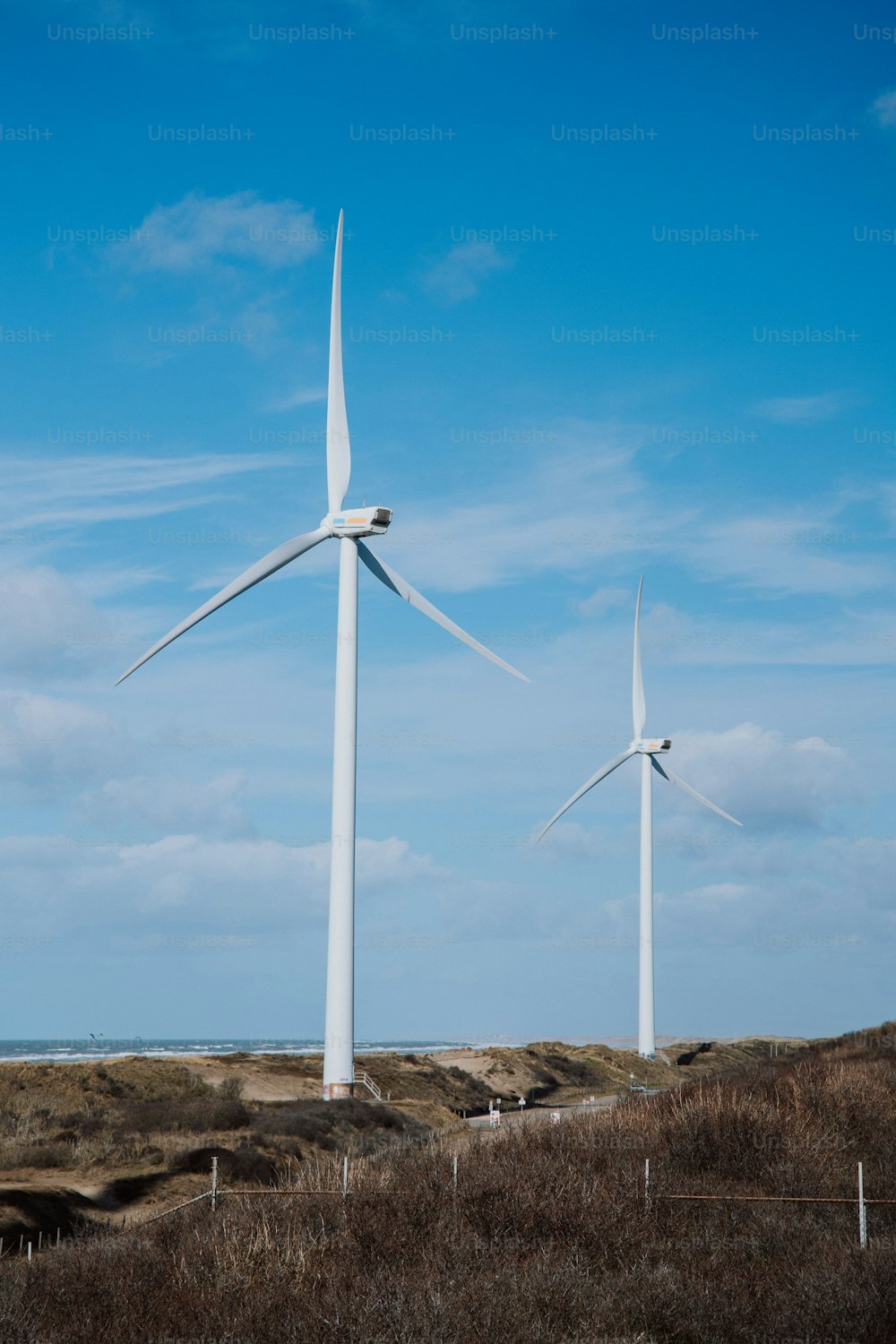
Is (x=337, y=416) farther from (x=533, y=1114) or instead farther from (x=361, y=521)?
(x=533, y=1114)

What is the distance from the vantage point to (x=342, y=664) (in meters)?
45.6

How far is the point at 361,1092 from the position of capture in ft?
177

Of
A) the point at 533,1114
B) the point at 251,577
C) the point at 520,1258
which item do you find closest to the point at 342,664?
the point at 251,577

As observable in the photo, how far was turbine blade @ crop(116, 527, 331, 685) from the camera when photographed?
42.2 meters

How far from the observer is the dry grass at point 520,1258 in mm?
16062

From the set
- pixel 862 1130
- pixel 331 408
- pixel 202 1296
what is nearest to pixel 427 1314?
pixel 202 1296

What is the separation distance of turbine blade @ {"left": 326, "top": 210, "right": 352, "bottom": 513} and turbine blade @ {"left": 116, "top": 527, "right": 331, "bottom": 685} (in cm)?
174

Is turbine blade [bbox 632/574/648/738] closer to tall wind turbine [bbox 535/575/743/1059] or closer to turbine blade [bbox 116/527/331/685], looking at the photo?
tall wind turbine [bbox 535/575/743/1059]

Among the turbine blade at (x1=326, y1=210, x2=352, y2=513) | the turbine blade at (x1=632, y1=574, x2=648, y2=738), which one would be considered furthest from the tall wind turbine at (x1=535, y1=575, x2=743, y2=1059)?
the turbine blade at (x1=326, y1=210, x2=352, y2=513)

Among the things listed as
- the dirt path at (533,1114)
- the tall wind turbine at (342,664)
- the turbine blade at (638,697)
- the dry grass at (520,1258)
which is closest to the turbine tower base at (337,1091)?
the tall wind turbine at (342,664)

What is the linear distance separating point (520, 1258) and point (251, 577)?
29.2 meters

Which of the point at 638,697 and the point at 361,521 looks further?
the point at 638,697

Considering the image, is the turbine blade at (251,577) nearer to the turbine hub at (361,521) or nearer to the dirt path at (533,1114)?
the turbine hub at (361,521)

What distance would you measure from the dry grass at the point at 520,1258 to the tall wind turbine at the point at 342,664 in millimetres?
15258
